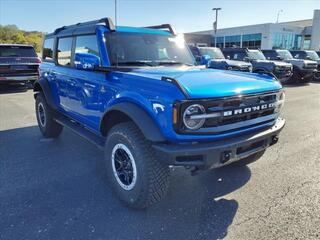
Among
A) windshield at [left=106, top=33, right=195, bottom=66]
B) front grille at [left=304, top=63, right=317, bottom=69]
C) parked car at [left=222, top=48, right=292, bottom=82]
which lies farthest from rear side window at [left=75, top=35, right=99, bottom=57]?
front grille at [left=304, top=63, right=317, bottom=69]

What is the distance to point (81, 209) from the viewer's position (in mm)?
3092

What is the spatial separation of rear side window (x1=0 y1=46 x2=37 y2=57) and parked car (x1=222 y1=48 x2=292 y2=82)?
9356mm

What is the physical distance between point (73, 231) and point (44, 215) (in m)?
0.46

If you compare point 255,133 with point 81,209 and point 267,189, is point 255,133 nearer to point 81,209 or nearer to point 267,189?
point 267,189

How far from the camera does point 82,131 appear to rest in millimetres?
4363

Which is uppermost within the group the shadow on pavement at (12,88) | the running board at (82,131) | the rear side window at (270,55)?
the rear side window at (270,55)

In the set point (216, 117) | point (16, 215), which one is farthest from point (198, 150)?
point (16, 215)

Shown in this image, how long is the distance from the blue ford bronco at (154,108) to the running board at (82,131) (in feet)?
0.05

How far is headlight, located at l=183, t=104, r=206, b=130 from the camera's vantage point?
104 inches

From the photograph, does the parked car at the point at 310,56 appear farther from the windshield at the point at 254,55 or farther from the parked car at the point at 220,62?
the parked car at the point at 220,62

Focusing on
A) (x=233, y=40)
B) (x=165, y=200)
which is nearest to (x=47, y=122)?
(x=165, y=200)

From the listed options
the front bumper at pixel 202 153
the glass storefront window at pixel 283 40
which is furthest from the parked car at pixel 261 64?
the glass storefront window at pixel 283 40

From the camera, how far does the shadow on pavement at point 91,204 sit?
8.95 ft

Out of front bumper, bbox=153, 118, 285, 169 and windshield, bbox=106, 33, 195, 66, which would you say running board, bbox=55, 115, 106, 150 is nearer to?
windshield, bbox=106, 33, 195, 66
